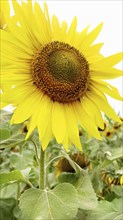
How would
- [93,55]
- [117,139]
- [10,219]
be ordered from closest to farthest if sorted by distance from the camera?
[93,55]
[10,219]
[117,139]

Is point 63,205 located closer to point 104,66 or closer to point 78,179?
point 78,179

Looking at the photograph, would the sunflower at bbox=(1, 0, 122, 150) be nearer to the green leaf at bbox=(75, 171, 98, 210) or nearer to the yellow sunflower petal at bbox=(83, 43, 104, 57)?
the yellow sunflower petal at bbox=(83, 43, 104, 57)

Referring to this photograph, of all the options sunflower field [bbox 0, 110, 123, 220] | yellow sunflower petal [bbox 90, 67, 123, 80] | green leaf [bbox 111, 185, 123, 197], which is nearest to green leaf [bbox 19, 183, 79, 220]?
sunflower field [bbox 0, 110, 123, 220]

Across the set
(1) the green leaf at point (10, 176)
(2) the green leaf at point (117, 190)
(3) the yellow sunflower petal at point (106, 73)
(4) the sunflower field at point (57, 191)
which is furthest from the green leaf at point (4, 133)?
(2) the green leaf at point (117, 190)

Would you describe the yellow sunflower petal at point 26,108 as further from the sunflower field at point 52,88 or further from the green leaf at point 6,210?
the green leaf at point 6,210

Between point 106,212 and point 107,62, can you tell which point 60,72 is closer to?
point 107,62

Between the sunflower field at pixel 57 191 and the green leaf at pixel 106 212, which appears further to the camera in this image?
the green leaf at pixel 106 212

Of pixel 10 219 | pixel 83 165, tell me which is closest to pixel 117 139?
pixel 83 165
